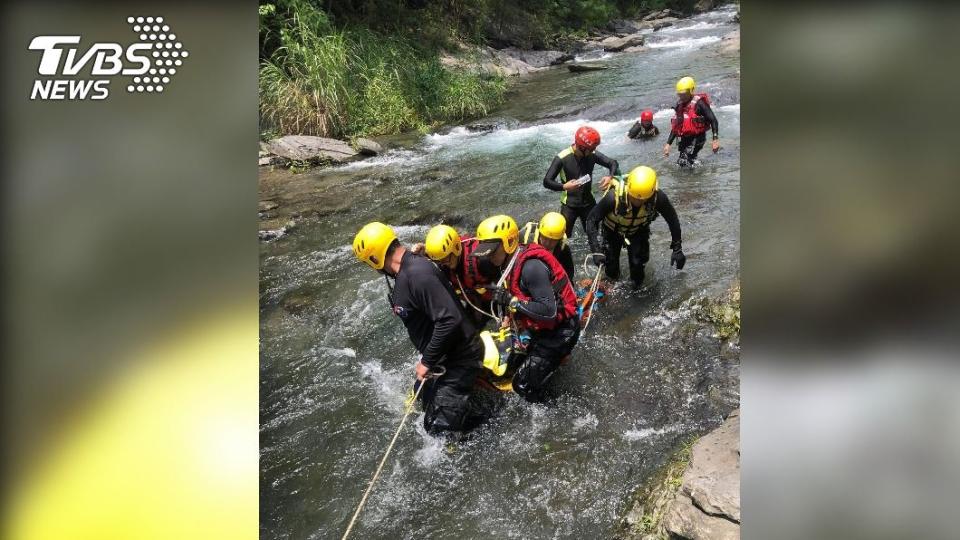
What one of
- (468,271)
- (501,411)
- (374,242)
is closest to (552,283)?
(468,271)

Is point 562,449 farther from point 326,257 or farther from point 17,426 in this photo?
point 326,257

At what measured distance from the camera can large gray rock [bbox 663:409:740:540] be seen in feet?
10.3

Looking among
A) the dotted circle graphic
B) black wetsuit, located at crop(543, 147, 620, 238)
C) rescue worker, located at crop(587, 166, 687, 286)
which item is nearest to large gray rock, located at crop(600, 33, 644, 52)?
black wetsuit, located at crop(543, 147, 620, 238)

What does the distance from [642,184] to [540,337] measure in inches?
79.4

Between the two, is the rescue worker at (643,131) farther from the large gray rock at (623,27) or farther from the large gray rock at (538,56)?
the large gray rock at (623,27)

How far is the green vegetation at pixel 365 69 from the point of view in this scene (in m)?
14.3

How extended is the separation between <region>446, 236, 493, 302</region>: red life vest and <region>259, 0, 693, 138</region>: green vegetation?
1072cm

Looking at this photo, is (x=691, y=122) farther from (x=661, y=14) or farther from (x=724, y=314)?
(x=661, y=14)

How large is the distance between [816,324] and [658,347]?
183 inches

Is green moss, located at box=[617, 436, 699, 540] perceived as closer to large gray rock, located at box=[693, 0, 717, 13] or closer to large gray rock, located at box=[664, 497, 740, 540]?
large gray rock, located at box=[664, 497, 740, 540]

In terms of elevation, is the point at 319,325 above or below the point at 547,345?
below

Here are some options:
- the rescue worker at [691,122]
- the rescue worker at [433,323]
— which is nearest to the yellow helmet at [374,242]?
the rescue worker at [433,323]

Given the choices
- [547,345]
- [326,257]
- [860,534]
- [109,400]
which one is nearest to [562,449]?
[547,345]

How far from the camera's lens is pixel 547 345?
489cm
